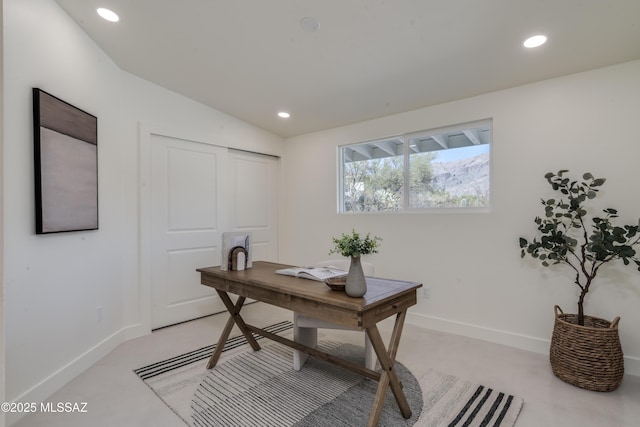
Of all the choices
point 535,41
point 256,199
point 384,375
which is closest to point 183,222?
point 256,199

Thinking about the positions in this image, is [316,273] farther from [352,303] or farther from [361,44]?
[361,44]

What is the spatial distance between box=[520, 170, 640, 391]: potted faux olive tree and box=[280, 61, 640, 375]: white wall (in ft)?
0.40

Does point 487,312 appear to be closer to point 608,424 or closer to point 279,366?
point 608,424

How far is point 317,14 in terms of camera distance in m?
2.11

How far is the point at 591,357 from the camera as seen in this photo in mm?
2105

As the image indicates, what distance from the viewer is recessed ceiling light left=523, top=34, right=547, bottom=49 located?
83.7 inches

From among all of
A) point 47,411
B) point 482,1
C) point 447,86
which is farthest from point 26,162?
point 447,86

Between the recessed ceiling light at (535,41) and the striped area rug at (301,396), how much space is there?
2345 millimetres

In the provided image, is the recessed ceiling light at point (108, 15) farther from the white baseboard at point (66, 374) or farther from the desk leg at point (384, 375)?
the desk leg at point (384, 375)

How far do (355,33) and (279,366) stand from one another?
2.52 meters

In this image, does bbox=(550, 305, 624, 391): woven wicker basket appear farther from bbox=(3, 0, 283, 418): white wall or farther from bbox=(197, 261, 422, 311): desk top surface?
bbox=(3, 0, 283, 418): white wall

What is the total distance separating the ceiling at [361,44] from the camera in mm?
1985

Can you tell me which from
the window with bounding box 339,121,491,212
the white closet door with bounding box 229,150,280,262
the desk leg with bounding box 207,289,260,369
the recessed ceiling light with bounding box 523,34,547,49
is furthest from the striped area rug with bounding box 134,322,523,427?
the recessed ceiling light with bounding box 523,34,547,49

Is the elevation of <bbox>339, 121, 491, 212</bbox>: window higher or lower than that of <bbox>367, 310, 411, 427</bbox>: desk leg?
higher
